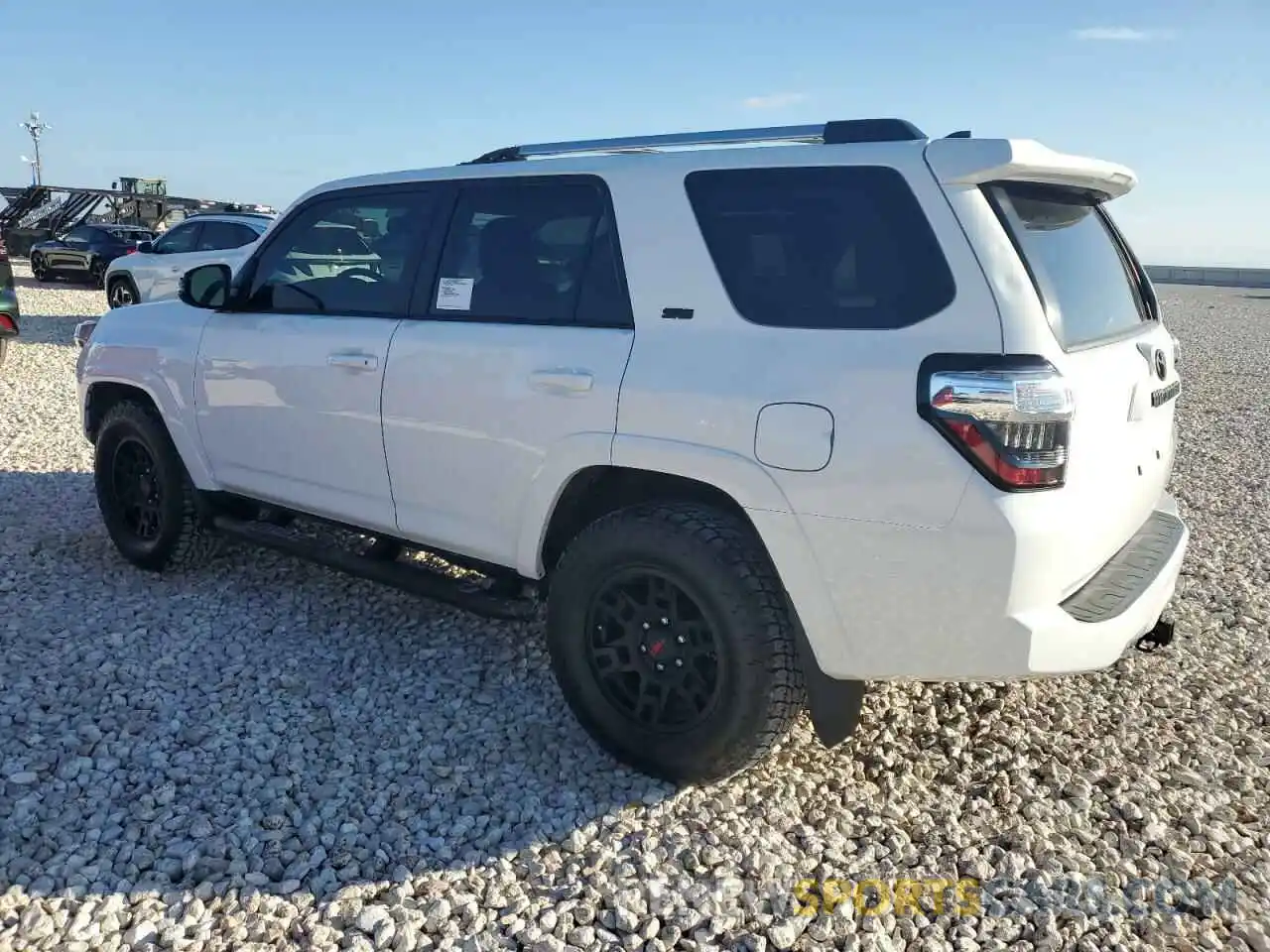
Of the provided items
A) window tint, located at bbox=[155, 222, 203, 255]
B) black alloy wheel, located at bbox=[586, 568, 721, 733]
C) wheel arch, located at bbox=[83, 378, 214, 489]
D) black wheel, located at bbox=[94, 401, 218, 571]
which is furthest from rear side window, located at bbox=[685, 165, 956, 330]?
window tint, located at bbox=[155, 222, 203, 255]

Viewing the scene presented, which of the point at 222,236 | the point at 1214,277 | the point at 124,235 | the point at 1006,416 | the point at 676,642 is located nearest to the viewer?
the point at 1006,416

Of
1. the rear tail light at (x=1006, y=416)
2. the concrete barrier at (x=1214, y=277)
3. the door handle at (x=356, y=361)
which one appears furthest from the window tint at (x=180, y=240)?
the concrete barrier at (x=1214, y=277)

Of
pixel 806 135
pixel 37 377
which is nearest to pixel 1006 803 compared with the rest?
pixel 806 135

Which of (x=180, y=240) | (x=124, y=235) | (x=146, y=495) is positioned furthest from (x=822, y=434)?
(x=124, y=235)

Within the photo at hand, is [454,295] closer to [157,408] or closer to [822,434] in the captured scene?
[822,434]

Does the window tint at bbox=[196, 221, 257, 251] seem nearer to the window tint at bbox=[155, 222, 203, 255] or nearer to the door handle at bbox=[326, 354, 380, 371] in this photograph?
the window tint at bbox=[155, 222, 203, 255]

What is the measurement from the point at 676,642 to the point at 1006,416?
3.90 feet

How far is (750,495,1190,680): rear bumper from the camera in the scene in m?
2.53

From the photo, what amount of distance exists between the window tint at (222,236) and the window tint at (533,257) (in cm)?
1163

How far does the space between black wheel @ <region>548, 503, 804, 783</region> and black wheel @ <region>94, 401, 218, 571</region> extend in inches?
91.7

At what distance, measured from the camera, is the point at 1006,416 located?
8.10 ft

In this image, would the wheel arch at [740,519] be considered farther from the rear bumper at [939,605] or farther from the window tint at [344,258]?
the window tint at [344,258]

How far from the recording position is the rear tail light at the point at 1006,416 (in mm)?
2471

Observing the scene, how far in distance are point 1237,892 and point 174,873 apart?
9.42 feet
